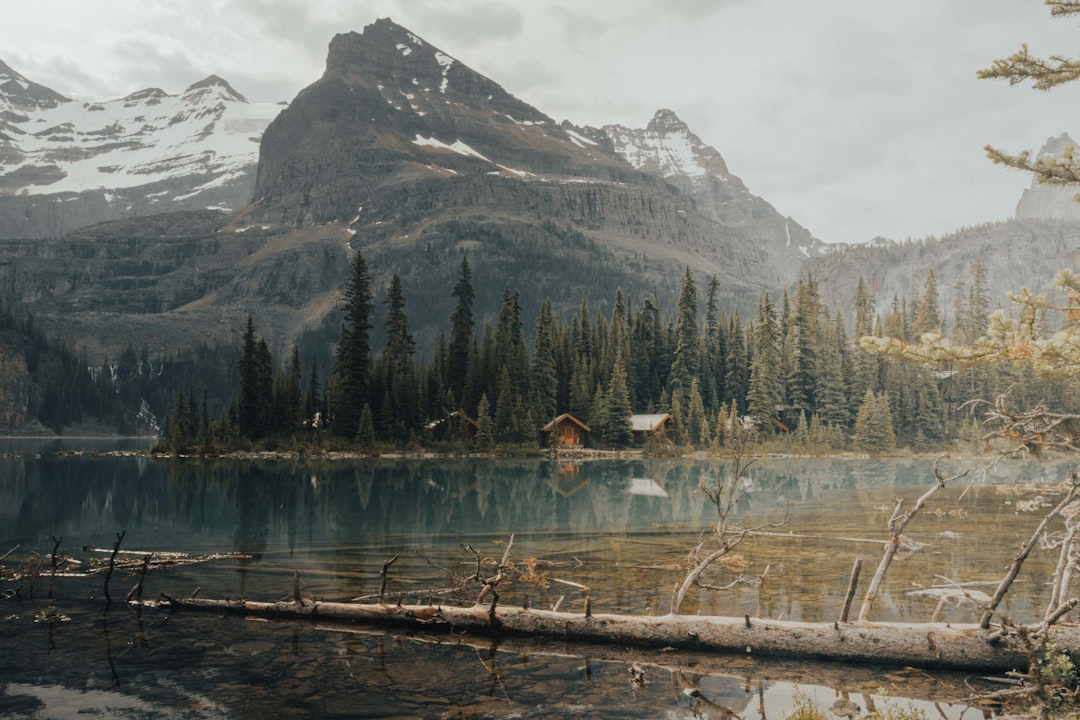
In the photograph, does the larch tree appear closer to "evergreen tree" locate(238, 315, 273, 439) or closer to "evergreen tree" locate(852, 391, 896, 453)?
"evergreen tree" locate(238, 315, 273, 439)

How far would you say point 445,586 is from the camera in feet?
75.4

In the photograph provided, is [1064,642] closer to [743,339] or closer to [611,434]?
[611,434]

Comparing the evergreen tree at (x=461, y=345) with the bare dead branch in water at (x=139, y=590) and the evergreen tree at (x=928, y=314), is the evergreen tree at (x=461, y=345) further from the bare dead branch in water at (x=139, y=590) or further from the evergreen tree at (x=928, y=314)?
the bare dead branch in water at (x=139, y=590)

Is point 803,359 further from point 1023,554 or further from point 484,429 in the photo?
point 1023,554

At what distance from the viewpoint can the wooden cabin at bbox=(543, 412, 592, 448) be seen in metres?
104

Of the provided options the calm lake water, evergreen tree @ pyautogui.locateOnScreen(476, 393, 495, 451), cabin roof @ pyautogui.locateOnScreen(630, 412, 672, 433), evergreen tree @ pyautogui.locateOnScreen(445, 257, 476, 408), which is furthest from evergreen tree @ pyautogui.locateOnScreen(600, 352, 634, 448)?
the calm lake water

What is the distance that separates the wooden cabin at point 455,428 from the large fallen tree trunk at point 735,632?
78847 millimetres

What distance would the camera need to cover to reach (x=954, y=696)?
44.9 feet

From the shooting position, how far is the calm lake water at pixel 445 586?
14031mm

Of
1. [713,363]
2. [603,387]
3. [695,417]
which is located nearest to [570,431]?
[603,387]

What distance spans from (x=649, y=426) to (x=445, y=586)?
276 ft

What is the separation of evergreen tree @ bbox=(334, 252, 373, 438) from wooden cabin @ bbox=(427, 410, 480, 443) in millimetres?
9503

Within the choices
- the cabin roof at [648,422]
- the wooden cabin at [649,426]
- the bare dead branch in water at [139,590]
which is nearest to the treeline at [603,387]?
the wooden cabin at [649,426]

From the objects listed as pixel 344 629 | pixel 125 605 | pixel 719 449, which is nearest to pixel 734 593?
pixel 344 629
